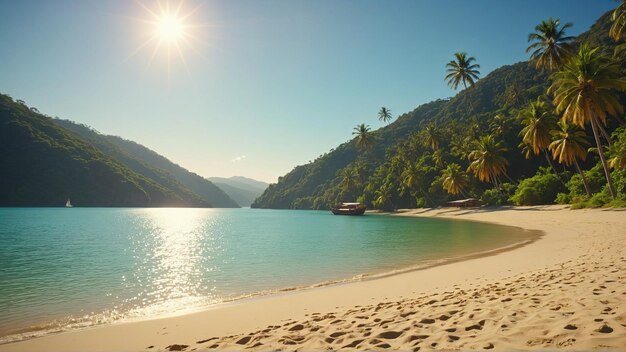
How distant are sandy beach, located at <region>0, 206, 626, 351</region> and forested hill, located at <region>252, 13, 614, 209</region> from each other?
71.0 m

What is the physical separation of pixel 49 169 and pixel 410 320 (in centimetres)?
16000

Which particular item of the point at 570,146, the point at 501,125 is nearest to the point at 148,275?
the point at 570,146

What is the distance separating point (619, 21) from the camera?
124 feet

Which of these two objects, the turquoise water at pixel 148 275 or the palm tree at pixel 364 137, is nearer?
the turquoise water at pixel 148 275

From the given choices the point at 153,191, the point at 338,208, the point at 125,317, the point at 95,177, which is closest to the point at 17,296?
the point at 125,317

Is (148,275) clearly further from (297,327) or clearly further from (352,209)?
(352,209)

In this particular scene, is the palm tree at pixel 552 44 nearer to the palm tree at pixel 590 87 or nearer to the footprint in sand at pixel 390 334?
the palm tree at pixel 590 87

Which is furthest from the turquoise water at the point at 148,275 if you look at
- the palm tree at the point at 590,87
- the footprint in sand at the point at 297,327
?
the palm tree at the point at 590,87

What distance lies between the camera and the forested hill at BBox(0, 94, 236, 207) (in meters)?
119

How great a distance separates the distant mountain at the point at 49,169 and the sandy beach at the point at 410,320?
5972 inches

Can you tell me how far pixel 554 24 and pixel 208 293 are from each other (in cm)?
5842

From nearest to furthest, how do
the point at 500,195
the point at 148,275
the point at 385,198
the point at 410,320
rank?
the point at 410,320
the point at 148,275
the point at 500,195
the point at 385,198

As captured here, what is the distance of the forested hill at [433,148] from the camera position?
7569 cm

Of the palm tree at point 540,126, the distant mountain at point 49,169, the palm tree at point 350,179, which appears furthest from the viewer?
the palm tree at point 350,179
